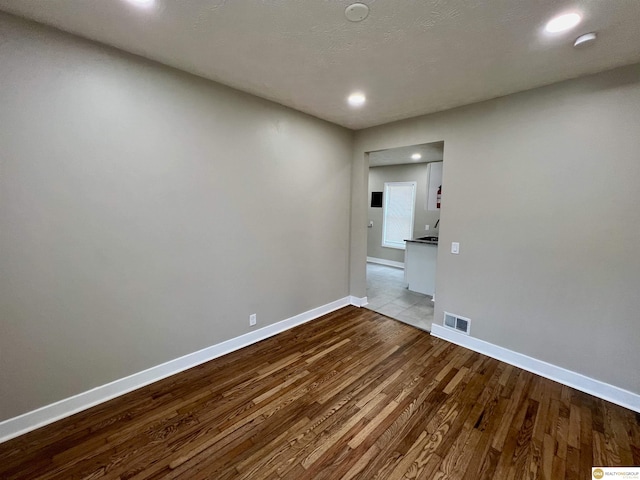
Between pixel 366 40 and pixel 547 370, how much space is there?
323 cm

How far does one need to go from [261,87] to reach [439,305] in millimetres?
3092

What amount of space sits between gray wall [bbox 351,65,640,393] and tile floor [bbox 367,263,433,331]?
0.59m

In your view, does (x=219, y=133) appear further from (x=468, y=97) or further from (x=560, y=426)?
(x=560, y=426)

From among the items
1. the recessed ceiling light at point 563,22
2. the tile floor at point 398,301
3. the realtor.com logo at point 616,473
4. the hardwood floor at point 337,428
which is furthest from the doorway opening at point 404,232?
the recessed ceiling light at point 563,22

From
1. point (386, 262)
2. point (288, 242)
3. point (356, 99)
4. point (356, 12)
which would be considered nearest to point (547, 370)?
point (288, 242)

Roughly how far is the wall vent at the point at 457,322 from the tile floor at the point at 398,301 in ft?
1.08

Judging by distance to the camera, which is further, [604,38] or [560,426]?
[560,426]

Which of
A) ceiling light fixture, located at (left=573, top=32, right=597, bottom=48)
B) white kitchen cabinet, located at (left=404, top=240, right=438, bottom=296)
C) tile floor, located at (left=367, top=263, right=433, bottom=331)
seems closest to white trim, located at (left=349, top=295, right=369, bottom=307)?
tile floor, located at (left=367, top=263, right=433, bottom=331)

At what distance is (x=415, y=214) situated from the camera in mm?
6496

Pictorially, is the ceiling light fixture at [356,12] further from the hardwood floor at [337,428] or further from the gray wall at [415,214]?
the gray wall at [415,214]

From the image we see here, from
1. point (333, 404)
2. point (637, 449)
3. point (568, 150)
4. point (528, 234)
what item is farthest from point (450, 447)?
point (568, 150)

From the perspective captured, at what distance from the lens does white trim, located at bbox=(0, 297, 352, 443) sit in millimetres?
1786

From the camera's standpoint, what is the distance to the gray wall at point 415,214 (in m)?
6.31

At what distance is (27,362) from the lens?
5.89ft
